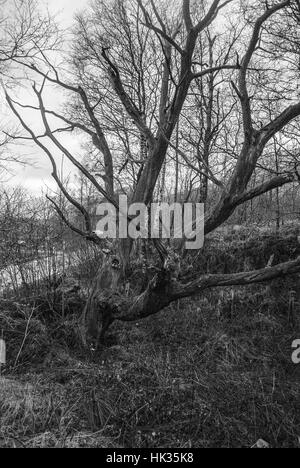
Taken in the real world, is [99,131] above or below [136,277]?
above

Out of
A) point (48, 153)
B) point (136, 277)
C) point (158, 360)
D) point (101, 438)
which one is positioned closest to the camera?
point (101, 438)

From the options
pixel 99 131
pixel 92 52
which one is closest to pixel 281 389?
pixel 99 131

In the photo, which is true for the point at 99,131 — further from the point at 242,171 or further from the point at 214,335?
the point at 214,335

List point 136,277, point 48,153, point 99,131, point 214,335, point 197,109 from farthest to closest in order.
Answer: point 197,109 < point 136,277 < point 99,131 < point 214,335 < point 48,153

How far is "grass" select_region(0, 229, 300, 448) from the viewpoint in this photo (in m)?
3.12

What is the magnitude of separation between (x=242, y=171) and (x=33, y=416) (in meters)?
3.52

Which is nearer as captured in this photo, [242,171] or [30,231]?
[242,171]

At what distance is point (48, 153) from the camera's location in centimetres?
460

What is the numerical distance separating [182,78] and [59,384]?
398cm

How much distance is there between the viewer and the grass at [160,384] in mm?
3120

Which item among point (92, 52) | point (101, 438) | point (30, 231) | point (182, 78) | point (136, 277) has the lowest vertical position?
point (101, 438)

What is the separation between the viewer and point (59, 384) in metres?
3.78

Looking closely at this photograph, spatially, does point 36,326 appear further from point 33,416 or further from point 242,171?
point 242,171

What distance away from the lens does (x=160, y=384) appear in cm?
372
